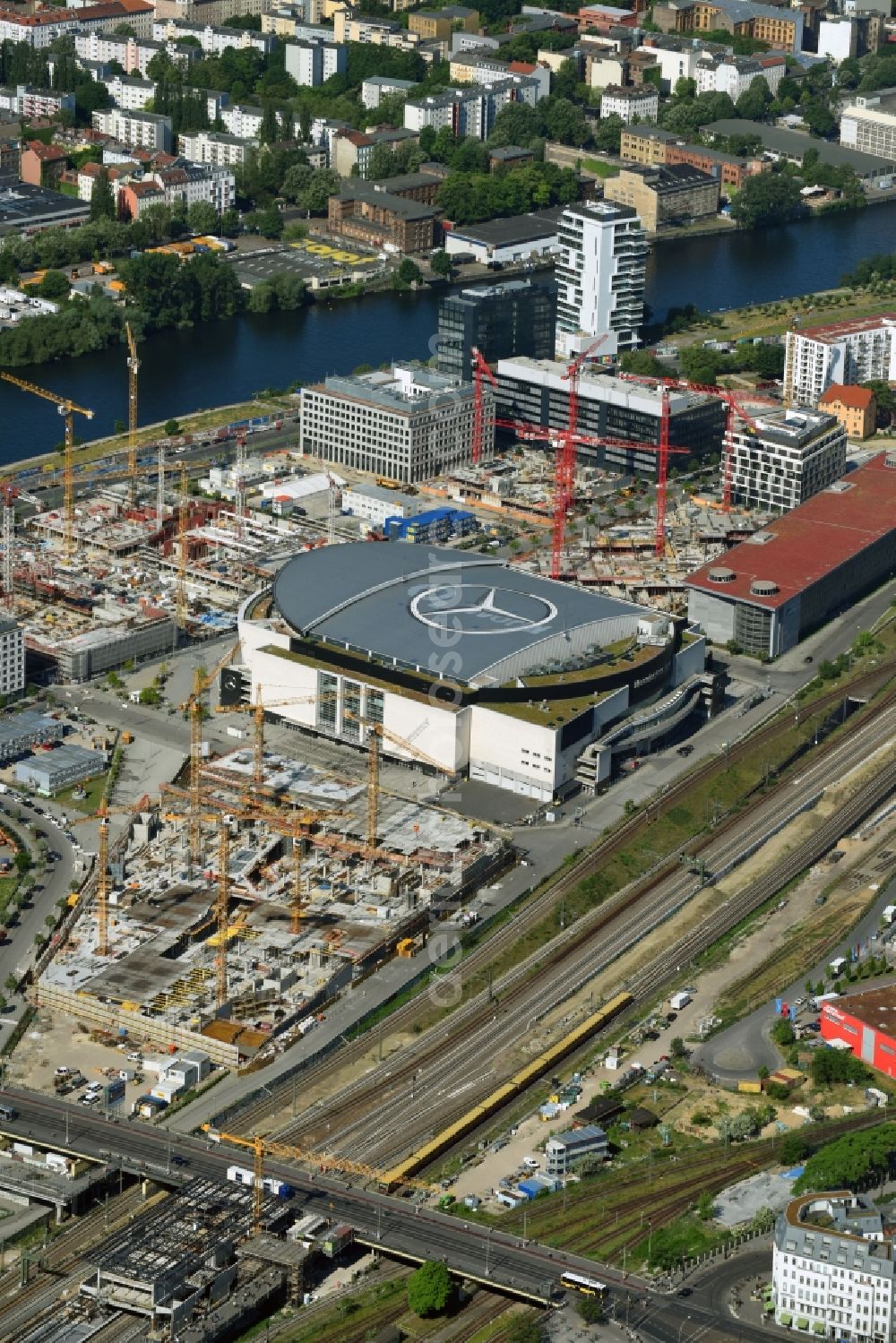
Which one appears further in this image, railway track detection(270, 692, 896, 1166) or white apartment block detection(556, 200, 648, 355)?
white apartment block detection(556, 200, 648, 355)

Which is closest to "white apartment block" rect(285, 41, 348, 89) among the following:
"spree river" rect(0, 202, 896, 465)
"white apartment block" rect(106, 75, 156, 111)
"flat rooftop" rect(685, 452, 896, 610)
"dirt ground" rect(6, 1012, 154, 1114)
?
"white apartment block" rect(106, 75, 156, 111)

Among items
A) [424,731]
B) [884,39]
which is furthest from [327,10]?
[424,731]

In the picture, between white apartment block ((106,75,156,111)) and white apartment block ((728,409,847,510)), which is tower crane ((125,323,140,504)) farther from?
white apartment block ((106,75,156,111))

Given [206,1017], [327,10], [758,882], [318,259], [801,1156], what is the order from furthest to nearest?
[327,10] < [318,259] < [758,882] < [206,1017] < [801,1156]

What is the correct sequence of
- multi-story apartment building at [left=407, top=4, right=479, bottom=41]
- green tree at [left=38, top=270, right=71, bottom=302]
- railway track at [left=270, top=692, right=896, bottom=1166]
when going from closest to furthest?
railway track at [left=270, top=692, right=896, bottom=1166], green tree at [left=38, top=270, right=71, bottom=302], multi-story apartment building at [left=407, top=4, right=479, bottom=41]

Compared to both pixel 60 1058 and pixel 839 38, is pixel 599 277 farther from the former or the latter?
pixel 60 1058

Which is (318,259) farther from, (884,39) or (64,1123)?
(64,1123)
